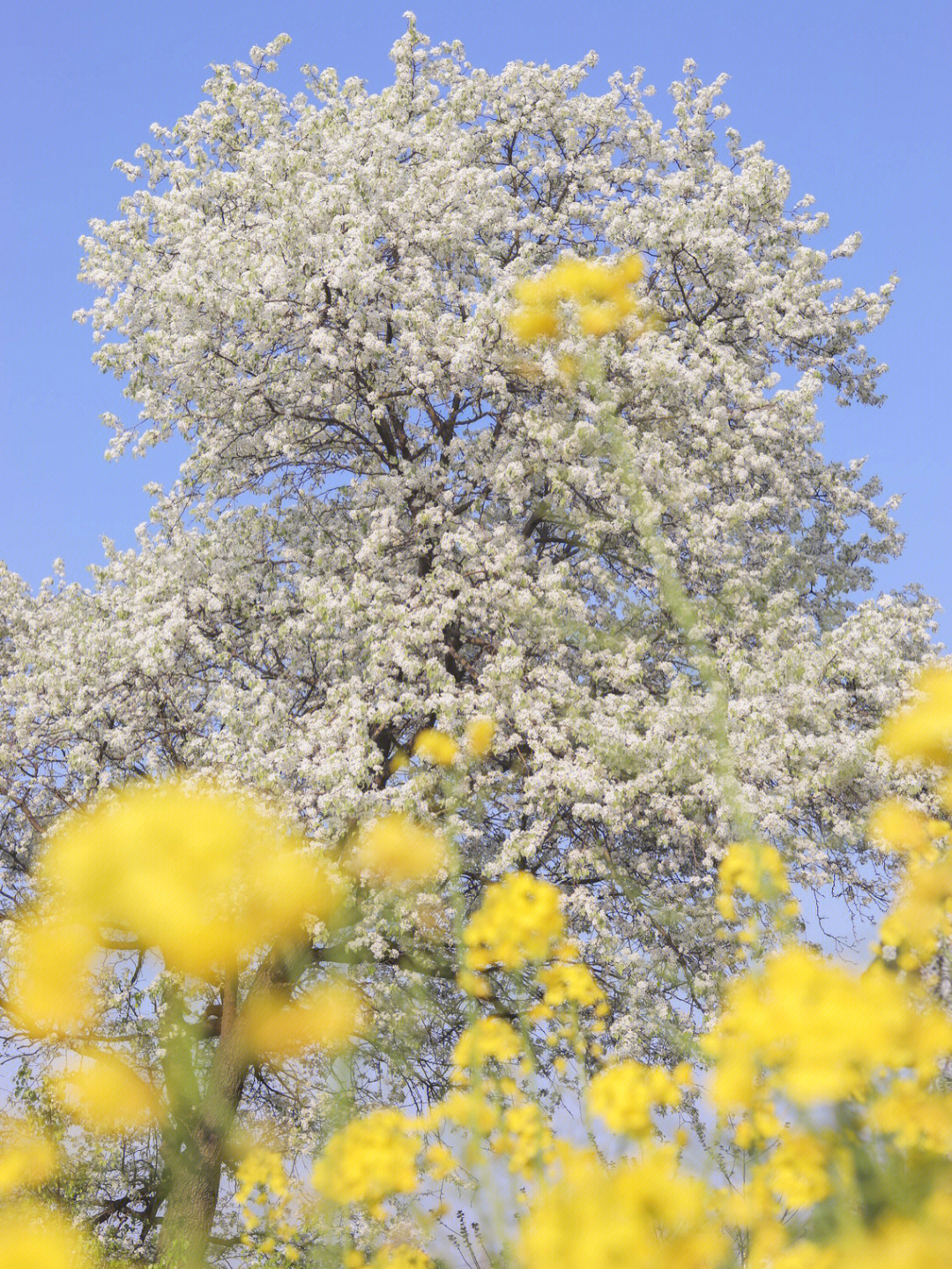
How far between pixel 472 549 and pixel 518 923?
297 inches

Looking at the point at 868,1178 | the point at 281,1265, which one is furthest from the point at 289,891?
the point at 281,1265

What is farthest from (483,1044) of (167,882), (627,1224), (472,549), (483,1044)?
(472,549)

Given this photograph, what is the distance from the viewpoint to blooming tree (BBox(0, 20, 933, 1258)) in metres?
9.52

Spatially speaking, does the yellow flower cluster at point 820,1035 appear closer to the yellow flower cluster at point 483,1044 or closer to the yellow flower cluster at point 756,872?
the yellow flower cluster at point 756,872

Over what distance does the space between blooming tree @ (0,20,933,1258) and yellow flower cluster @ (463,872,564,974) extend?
5516mm

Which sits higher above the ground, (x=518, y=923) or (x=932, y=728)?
(x=932, y=728)

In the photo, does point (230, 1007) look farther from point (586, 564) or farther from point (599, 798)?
point (586, 564)

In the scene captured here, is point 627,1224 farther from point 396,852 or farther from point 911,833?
point 396,852

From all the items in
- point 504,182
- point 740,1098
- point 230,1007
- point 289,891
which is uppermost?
point 504,182

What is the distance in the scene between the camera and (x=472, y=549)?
10422 mm

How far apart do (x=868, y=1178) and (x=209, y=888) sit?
1821 millimetres

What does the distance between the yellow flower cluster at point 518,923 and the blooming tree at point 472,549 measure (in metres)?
5.52

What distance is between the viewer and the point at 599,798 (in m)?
9.96

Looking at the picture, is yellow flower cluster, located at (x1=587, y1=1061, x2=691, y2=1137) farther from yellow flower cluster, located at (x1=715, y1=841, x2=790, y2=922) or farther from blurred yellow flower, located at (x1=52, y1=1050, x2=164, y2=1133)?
blurred yellow flower, located at (x1=52, y1=1050, x2=164, y2=1133)
